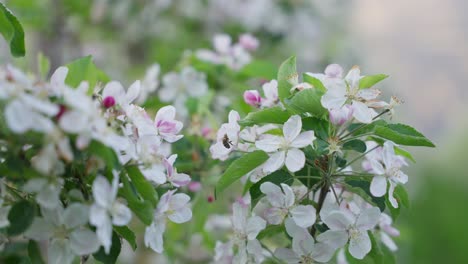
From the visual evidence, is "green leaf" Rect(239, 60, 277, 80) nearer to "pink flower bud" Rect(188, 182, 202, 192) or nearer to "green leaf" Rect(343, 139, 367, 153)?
"pink flower bud" Rect(188, 182, 202, 192)

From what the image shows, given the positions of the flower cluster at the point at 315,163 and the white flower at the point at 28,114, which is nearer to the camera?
the white flower at the point at 28,114

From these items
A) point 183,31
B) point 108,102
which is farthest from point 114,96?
point 183,31

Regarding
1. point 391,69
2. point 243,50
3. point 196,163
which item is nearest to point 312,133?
point 196,163

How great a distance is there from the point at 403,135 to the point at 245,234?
0.24m

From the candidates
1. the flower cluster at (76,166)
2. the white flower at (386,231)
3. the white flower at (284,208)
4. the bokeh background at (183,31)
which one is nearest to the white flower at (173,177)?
the flower cluster at (76,166)

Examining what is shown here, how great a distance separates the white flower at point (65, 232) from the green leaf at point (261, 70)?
70 cm

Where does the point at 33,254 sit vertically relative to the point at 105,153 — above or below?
below

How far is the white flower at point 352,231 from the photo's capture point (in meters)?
0.77

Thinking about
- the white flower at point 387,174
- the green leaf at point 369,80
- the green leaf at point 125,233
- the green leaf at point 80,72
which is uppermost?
the green leaf at point 369,80

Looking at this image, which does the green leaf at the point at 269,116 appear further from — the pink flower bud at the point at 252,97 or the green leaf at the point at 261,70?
the green leaf at the point at 261,70

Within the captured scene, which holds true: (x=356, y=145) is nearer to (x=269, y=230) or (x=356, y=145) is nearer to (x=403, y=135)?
(x=403, y=135)

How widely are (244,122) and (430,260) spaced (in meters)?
5.22

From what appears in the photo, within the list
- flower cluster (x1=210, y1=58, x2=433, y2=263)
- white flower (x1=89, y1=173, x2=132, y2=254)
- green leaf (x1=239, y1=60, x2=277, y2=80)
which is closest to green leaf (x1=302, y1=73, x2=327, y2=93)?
flower cluster (x1=210, y1=58, x2=433, y2=263)

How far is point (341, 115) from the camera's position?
78cm
